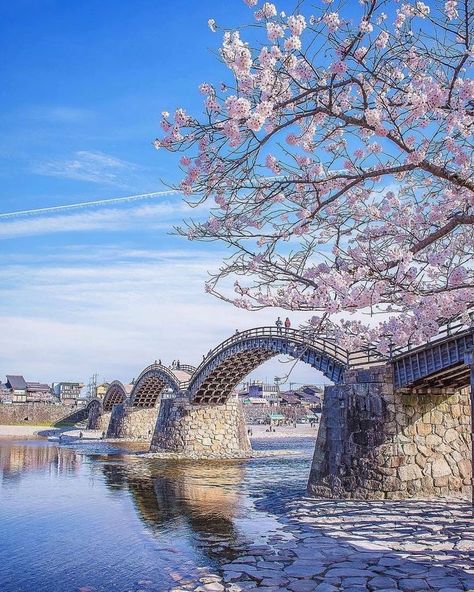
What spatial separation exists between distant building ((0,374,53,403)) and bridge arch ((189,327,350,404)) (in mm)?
65304

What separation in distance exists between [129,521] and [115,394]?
185ft

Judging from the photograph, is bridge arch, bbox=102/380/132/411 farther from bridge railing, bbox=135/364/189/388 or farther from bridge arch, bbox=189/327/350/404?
bridge arch, bbox=189/327/350/404

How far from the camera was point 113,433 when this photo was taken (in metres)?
62.4

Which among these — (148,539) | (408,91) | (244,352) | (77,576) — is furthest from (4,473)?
(408,91)

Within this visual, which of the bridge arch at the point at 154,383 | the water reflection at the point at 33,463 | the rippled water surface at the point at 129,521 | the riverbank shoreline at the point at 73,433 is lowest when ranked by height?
the rippled water surface at the point at 129,521

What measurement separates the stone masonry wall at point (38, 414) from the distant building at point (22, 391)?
35.4 feet

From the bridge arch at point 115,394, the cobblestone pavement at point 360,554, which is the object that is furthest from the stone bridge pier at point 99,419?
the cobblestone pavement at point 360,554

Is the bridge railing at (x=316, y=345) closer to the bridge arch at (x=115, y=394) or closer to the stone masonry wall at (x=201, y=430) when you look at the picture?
the stone masonry wall at (x=201, y=430)

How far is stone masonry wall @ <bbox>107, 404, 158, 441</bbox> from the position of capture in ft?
200

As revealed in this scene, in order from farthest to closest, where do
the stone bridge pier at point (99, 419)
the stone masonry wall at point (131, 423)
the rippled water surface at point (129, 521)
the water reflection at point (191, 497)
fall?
the stone bridge pier at point (99, 419) → the stone masonry wall at point (131, 423) → the water reflection at point (191, 497) → the rippled water surface at point (129, 521)

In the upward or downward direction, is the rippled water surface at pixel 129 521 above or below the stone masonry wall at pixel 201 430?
below

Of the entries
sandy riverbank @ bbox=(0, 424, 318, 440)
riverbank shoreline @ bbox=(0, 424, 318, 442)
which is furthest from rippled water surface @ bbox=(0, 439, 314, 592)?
sandy riverbank @ bbox=(0, 424, 318, 440)

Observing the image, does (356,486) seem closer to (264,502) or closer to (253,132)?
(264,502)

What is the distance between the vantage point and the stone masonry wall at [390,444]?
57.7 feet
